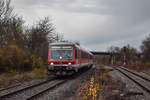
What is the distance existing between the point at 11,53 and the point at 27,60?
2.26 metres

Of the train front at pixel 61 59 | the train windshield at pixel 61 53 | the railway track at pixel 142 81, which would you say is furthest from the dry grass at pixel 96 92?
the train windshield at pixel 61 53

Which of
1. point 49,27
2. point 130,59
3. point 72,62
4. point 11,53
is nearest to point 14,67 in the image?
point 11,53

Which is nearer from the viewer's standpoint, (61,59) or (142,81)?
(142,81)

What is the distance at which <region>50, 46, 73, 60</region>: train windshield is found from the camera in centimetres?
1648

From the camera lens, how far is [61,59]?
53.8 feet

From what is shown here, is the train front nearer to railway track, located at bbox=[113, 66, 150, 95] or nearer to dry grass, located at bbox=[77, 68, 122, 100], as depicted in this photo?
railway track, located at bbox=[113, 66, 150, 95]

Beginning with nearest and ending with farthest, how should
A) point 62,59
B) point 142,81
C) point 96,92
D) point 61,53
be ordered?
1. point 96,92
2. point 142,81
3. point 62,59
4. point 61,53

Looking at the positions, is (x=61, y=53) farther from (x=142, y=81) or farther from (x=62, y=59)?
(x=142, y=81)

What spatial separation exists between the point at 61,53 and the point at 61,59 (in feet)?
1.81

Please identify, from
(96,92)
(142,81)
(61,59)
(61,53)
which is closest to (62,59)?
(61,59)

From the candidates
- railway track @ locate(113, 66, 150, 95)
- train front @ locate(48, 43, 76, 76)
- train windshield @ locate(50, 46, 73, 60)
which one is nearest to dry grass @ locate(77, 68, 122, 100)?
railway track @ locate(113, 66, 150, 95)

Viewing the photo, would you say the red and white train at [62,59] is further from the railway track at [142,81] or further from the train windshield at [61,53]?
the railway track at [142,81]

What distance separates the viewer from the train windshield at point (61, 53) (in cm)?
1648

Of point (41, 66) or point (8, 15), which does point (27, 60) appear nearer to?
point (41, 66)
